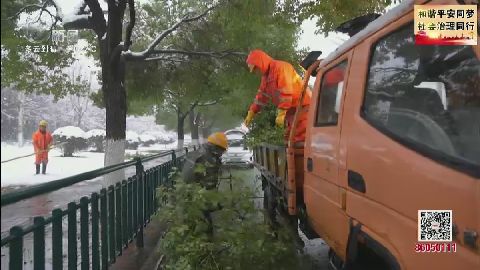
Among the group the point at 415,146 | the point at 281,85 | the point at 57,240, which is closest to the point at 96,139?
the point at 281,85

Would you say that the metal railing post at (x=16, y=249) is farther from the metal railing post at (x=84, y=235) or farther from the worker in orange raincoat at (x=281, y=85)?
the worker in orange raincoat at (x=281, y=85)

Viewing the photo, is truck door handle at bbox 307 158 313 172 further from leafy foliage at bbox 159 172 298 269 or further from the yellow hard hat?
the yellow hard hat

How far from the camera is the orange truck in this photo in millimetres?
1663

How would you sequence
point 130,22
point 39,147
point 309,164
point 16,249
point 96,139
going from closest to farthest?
point 16,249
point 39,147
point 309,164
point 130,22
point 96,139

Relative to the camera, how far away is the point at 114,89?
327 inches

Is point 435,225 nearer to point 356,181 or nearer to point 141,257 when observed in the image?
point 356,181

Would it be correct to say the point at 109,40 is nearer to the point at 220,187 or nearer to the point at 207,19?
the point at 207,19

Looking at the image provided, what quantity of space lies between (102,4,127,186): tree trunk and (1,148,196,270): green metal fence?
2.13 metres

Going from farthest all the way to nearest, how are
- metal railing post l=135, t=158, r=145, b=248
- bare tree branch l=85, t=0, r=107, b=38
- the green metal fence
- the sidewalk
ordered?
bare tree branch l=85, t=0, r=107, b=38, metal railing post l=135, t=158, r=145, b=248, the sidewalk, the green metal fence

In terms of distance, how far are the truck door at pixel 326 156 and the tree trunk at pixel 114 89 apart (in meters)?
5.47

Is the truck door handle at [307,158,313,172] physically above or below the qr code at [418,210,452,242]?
above

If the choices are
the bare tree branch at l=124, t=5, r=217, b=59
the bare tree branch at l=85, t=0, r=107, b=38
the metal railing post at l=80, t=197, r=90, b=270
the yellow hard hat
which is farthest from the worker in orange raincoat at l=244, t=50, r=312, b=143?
the bare tree branch at l=85, t=0, r=107, b=38

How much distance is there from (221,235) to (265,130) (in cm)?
305

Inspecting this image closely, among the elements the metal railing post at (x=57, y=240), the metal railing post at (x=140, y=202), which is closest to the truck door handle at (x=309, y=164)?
the metal railing post at (x=57, y=240)
